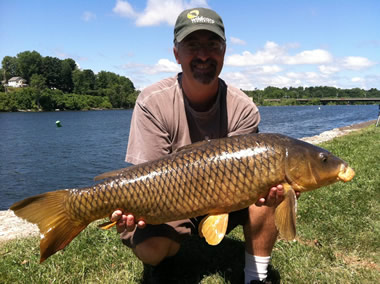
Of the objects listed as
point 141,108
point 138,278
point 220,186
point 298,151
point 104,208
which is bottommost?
point 138,278

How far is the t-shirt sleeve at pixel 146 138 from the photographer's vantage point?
7.94ft

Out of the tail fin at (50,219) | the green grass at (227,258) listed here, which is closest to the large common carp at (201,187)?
the tail fin at (50,219)

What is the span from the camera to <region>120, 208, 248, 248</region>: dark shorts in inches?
95.5

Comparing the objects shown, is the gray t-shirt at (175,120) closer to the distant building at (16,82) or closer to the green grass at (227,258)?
the green grass at (227,258)

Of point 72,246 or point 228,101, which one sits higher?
point 228,101

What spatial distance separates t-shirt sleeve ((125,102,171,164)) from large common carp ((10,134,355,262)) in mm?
372

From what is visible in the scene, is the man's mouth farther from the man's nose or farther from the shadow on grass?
the shadow on grass

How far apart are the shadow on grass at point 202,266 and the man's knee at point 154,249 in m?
0.16

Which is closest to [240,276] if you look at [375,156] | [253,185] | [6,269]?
[253,185]

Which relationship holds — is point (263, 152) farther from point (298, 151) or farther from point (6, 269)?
point (6, 269)

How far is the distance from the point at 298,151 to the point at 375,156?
5796 mm

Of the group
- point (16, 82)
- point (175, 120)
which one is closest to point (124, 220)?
point (175, 120)

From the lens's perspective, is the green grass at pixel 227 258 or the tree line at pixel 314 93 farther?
the tree line at pixel 314 93

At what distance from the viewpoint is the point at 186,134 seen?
258cm
